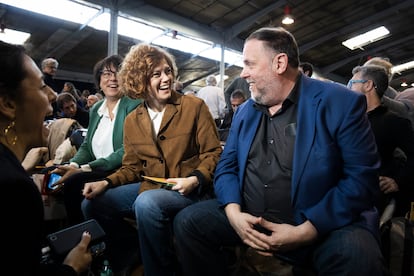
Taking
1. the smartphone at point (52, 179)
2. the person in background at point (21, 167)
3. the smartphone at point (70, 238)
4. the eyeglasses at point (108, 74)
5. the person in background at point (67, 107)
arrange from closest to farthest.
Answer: the person in background at point (21, 167), the smartphone at point (70, 238), the smartphone at point (52, 179), the eyeglasses at point (108, 74), the person in background at point (67, 107)

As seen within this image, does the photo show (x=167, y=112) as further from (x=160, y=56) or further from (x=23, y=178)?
(x=23, y=178)

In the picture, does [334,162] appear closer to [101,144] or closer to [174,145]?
[174,145]

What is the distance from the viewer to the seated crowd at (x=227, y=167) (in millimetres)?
1147

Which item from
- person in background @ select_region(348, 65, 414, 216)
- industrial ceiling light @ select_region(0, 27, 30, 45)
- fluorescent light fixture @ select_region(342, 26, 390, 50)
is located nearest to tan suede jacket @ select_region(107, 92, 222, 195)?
person in background @ select_region(348, 65, 414, 216)

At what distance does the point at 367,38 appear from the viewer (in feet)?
33.9

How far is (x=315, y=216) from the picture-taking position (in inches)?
48.5

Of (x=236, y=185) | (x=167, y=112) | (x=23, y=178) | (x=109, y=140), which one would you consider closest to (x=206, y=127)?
(x=167, y=112)

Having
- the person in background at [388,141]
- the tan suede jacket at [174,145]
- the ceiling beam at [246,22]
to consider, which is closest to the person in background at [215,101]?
the ceiling beam at [246,22]

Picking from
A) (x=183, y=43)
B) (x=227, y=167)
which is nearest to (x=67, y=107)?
(x=227, y=167)

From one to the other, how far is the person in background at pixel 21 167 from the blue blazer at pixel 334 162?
0.98 meters

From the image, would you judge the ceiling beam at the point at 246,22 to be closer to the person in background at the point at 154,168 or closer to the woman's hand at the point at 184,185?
the person in background at the point at 154,168

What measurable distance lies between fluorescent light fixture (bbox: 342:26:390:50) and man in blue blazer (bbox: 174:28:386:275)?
10.1 metres

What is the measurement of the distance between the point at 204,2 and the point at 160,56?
18.0 ft

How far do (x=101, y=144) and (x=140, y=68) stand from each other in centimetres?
74
